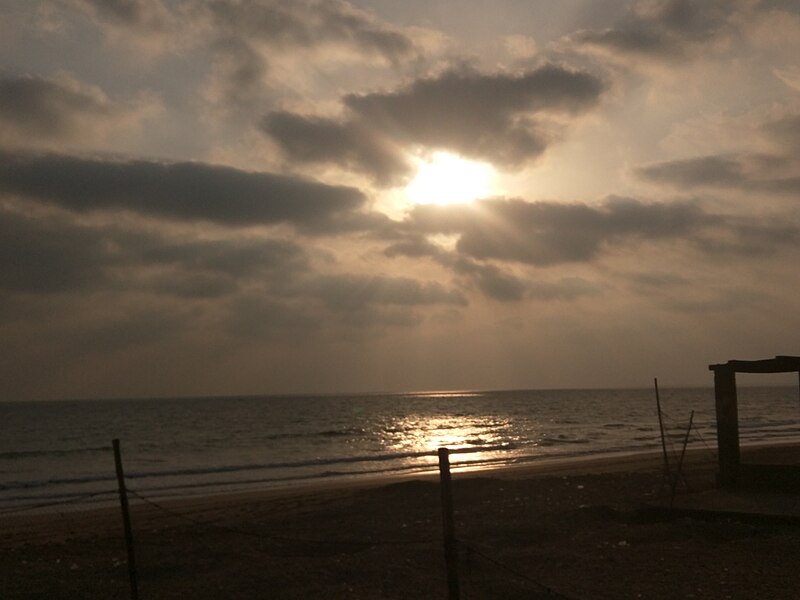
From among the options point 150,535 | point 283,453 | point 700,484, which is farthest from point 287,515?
point 283,453

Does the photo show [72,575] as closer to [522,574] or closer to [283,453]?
[522,574]

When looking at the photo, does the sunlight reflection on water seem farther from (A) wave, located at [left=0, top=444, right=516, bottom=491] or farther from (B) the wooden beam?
(B) the wooden beam

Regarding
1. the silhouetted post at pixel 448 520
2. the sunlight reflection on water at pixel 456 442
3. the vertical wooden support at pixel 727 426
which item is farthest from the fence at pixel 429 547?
the sunlight reflection on water at pixel 456 442

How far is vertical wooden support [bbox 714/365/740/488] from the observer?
52.0ft

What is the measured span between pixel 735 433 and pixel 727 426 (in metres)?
0.21

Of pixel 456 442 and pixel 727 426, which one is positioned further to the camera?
pixel 456 442

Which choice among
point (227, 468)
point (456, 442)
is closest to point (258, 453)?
point (227, 468)

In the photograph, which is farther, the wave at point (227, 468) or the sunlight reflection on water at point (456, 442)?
the sunlight reflection on water at point (456, 442)

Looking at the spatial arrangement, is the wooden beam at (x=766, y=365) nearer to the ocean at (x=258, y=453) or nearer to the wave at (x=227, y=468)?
the ocean at (x=258, y=453)

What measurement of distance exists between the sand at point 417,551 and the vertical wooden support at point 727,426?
1642 millimetres

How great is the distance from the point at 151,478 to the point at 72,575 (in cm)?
2161

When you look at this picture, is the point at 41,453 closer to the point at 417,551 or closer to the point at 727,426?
the point at 417,551

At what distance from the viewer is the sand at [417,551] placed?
35.6 feet

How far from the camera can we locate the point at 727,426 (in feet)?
52.9
